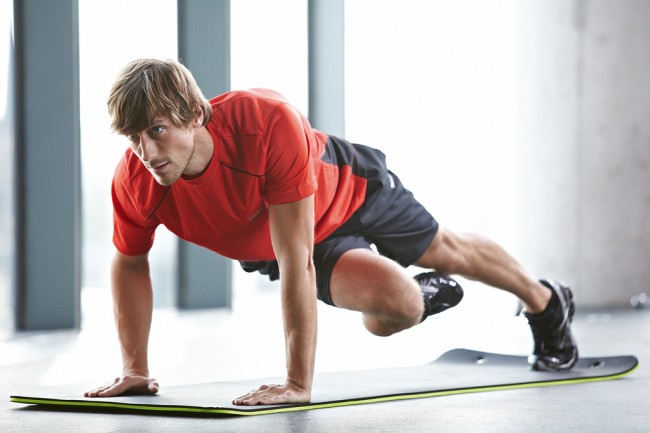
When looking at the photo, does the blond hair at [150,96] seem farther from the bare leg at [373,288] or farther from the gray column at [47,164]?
the gray column at [47,164]

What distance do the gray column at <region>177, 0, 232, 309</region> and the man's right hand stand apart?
2.84m

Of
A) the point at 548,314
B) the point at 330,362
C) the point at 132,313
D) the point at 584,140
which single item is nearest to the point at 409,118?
the point at 584,140

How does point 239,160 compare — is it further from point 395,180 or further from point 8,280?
point 8,280

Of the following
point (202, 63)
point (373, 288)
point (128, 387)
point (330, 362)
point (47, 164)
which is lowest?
point (330, 362)

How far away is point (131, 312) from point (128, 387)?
0.60 feet

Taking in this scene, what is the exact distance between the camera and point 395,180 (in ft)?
8.60

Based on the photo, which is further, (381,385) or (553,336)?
(553,336)

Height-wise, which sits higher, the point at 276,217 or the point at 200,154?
the point at 200,154

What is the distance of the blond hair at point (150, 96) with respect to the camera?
191cm

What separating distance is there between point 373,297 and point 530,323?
662 mm

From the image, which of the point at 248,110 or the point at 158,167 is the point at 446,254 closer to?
the point at 248,110

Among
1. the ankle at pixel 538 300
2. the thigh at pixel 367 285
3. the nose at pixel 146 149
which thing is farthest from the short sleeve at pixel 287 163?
the ankle at pixel 538 300

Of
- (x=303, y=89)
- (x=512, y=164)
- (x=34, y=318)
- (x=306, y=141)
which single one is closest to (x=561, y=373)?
(x=306, y=141)

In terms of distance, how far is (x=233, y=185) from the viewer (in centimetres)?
210
